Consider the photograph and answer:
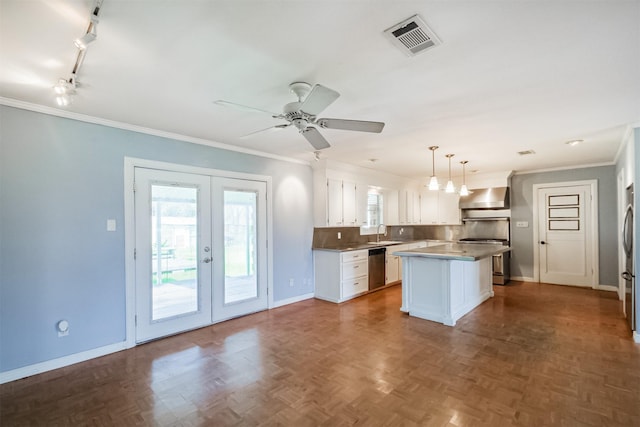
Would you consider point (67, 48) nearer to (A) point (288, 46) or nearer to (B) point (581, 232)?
(A) point (288, 46)

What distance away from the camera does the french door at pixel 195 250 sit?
3561 millimetres

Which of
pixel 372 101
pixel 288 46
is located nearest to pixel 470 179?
pixel 372 101

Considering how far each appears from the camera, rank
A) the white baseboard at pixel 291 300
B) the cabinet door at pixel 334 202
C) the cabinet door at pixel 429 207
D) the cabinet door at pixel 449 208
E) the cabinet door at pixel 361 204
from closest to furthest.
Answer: the white baseboard at pixel 291 300 → the cabinet door at pixel 334 202 → the cabinet door at pixel 361 204 → the cabinet door at pixel 449 208 → the cabinet door at pixel 429 207

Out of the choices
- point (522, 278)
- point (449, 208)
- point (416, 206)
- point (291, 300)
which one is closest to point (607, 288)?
point (522, 278)

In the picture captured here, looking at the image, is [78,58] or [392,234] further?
[392,234]

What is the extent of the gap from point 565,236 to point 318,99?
6742 mm

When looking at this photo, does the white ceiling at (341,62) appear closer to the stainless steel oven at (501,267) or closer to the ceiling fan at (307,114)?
the ceiling fan at (307,114)

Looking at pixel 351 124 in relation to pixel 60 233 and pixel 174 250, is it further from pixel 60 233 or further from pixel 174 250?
pixel 60 233

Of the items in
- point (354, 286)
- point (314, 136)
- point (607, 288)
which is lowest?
point (607, 288)

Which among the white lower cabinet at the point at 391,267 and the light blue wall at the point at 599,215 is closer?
the light blue wall at the point at 599,215

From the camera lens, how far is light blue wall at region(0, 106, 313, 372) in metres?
2.75

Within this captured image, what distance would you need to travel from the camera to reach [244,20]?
1.67 meters

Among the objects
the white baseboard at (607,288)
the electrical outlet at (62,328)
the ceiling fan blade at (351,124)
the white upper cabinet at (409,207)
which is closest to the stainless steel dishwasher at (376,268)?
the white upper cabinet at (409,207)

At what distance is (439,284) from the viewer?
163 inches
